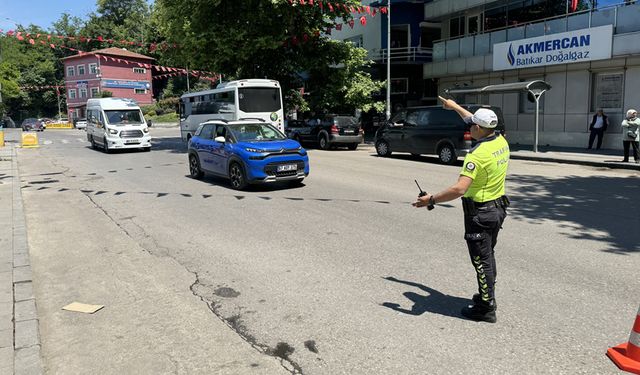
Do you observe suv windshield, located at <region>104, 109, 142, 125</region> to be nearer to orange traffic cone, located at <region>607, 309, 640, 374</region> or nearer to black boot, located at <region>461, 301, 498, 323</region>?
black boot, located at <region>461, 301, 498, 323</region>

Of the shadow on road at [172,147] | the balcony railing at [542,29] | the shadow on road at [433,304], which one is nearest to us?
the shadow on road at [433,304]

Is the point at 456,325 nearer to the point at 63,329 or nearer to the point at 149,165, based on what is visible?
the point at 63,329

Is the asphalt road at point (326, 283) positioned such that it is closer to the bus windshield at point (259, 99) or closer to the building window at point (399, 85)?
the bus windshield at point (259, 99)

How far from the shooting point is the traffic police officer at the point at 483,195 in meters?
3.89

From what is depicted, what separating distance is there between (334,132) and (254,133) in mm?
12062

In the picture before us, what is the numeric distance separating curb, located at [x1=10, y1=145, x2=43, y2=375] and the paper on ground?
0.29m

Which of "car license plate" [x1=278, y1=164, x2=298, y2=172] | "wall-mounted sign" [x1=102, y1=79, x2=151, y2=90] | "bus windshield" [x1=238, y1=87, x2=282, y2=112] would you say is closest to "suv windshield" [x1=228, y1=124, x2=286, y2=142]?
"car license plate" [x1=278, y1=164, x2=298, y2=172]

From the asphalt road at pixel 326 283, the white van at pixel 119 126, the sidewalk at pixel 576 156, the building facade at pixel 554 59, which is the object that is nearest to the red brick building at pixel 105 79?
the white van at pixel 119 126

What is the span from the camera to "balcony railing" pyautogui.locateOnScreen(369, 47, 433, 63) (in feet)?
104

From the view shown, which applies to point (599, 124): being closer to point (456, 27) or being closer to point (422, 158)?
point (422, 158)

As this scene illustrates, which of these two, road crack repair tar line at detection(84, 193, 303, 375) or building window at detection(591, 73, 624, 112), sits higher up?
building window at detection(591, 73, 624, 112)

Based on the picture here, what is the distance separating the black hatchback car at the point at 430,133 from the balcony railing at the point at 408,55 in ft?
45.8

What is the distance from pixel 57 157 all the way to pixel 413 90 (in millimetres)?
22112

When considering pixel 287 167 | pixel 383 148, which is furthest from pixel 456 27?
pixel 287 167
